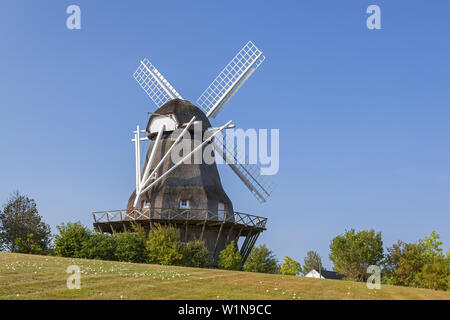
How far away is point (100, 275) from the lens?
58.6 ft

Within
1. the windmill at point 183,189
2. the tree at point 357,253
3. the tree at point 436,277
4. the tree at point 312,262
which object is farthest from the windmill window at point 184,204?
the tree at point 312,262

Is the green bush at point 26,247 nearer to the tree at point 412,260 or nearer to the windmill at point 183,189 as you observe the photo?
the windmill at point 183,189

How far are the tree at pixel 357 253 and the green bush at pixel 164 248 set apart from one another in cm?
2925

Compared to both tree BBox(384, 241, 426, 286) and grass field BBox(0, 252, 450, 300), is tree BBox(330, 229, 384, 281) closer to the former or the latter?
tree BBox(384, 241, 426, 286)

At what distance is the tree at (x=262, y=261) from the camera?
5169 cm

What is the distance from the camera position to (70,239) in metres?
30.5

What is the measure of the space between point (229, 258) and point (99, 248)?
8.60 meters

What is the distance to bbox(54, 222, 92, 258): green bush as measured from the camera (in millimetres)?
30281

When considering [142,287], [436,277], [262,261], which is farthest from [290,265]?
[142,287]

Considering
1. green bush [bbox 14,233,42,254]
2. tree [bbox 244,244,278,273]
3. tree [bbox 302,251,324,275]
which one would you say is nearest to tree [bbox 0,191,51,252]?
green bush [bbox 14,233,42,254]
